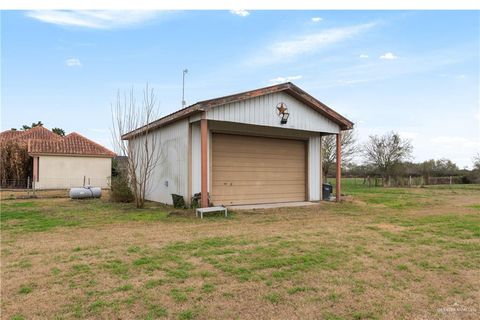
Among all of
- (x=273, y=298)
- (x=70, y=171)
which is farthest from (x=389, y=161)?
(x=273, y=298)

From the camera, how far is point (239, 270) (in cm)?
398

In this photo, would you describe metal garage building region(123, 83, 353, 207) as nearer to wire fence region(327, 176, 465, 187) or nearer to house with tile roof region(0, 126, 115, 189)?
house with tile roof region(0, 126, 115, 189)

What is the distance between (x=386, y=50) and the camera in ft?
40.1

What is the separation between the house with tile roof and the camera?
66.9ft

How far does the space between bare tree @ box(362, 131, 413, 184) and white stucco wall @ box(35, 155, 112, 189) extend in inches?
817

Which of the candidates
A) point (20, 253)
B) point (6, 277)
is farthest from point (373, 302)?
point (20, 253)

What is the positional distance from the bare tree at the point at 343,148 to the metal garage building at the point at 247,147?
10.3 meters

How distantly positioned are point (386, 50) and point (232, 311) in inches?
480

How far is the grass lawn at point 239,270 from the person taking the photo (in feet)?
9.71

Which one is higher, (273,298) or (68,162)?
(68,162)

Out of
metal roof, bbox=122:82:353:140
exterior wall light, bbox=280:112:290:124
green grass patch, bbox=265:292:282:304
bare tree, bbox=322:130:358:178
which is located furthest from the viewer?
bare tree, bbox=322:130:358:178

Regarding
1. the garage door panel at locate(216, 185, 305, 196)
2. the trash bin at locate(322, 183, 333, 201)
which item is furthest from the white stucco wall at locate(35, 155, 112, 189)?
the trash bin at locate(322, 183, 333, 201)

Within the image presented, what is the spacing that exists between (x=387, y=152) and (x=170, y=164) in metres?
21.6

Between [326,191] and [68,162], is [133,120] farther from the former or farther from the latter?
[68,162]
